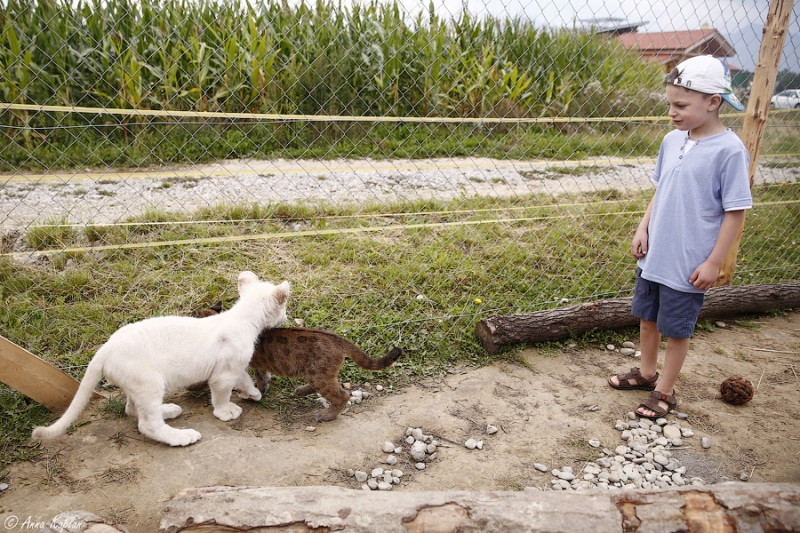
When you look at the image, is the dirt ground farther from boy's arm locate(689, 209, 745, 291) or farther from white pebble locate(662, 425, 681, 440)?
boy's arm locate(689, 209, 745, 291)

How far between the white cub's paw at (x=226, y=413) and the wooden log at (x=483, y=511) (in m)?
1.05

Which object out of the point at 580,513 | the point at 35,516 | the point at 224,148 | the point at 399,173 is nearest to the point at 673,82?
the point at 580,513

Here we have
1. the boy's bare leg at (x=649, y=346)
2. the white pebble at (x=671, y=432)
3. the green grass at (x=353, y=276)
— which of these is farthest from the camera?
the green grass at (x=353, y=276)

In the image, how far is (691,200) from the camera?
340 cm

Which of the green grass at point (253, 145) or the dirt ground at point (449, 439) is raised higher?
the green grass at point (253, 145)

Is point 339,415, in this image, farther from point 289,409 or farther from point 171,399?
point 171,399

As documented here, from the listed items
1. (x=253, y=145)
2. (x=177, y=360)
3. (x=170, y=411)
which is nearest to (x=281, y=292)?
(x=177, y=360)

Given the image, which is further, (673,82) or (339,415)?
(339,415)

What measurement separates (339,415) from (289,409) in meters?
0.35

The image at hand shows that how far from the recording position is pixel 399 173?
795cm

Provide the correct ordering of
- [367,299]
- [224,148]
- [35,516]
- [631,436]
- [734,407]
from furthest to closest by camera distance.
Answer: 1. [224,148]
2. [367,299]
3. [734,407]
4. [631,436]
5. [35,516]

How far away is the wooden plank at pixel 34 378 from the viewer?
3281 millimetres

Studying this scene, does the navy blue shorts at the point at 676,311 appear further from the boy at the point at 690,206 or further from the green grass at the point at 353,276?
the green grass at the point at 353,276

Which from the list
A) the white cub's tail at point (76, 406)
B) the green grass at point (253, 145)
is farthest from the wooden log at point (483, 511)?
the green grass at point (253, 145)
